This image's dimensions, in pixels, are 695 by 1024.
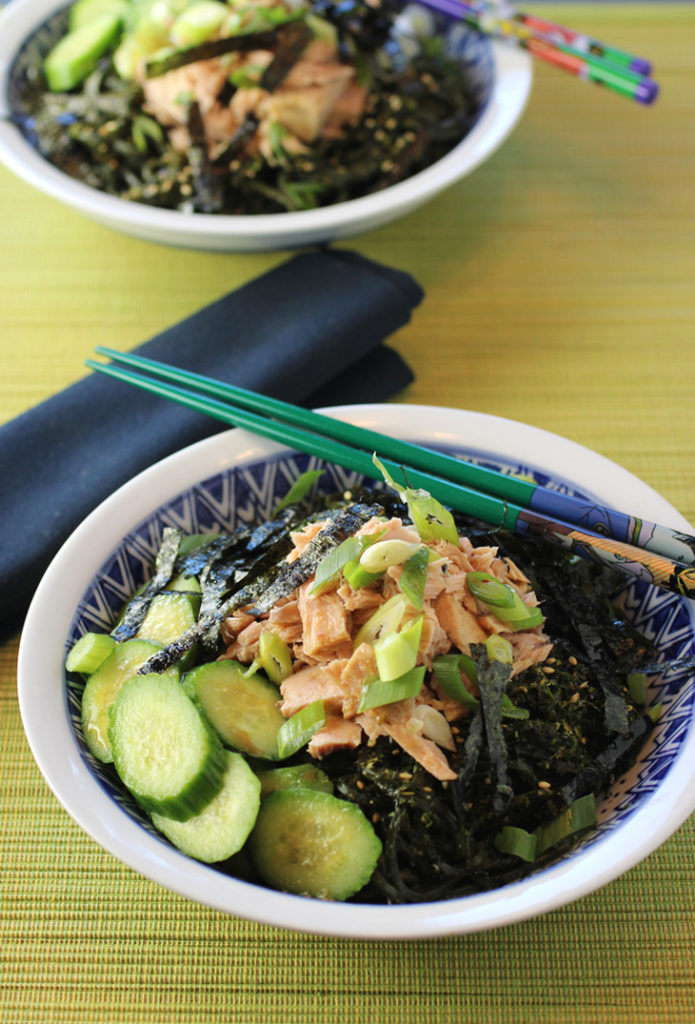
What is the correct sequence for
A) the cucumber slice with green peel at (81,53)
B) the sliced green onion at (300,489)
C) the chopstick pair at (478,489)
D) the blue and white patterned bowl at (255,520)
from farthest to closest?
the cucumber slice with green peel at (81,53) → the sliced green onion at (300,489) → the chopstick pair at (478,489) → the blue and white patterned bowl at (255,520)

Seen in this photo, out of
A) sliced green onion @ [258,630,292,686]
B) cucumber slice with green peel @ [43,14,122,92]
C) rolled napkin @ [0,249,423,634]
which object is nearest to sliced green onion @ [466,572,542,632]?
sliced green onion @ [258,630,292,686]

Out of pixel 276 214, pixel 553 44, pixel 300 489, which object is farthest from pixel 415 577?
pixel 553 44

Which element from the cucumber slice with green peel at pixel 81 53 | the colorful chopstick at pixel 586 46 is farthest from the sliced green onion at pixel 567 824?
the cucumber slice with green peel at pixel 81 53

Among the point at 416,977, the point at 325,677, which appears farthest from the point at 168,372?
the point at 416,977

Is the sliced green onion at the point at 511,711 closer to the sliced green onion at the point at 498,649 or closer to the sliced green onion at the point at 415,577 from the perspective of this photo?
the sliced green onion at the point at 498,649

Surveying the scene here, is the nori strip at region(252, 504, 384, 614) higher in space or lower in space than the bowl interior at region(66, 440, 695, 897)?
higher

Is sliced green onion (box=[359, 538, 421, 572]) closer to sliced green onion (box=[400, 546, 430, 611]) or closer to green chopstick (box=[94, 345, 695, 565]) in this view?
sliced green onion (box=[400, 546, 430, 611])
